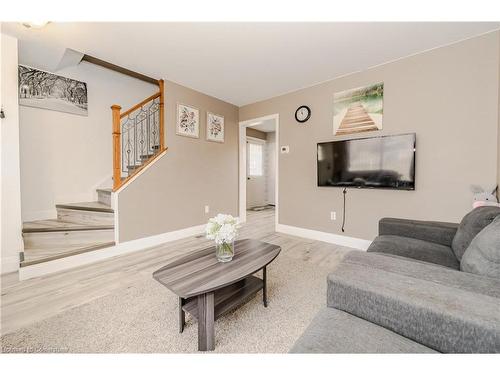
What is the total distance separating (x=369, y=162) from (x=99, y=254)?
11.6 feet

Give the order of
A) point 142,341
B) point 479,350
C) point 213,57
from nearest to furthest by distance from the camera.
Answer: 1. point 479,350
2. point 142,341
3. point 213,57

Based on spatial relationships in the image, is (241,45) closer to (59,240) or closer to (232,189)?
(232,189)

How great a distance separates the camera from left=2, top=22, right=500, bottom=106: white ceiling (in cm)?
194

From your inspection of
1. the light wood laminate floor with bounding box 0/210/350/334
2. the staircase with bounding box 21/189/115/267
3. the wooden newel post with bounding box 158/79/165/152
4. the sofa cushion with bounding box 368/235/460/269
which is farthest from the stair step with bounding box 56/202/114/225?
the sofa cushion with bounding box 368/235/460/269

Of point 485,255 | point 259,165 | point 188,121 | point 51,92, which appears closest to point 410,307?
point 485,255

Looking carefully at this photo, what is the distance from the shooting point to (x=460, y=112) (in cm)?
215

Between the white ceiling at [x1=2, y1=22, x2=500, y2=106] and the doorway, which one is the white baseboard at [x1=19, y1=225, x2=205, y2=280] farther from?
the doorway

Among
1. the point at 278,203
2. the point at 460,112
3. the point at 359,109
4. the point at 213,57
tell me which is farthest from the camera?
the point at 278,203

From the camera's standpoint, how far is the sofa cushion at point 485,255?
87cm

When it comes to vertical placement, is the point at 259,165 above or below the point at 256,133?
below

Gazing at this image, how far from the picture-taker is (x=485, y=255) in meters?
0.92

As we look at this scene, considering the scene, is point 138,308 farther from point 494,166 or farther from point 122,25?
point 494,166
